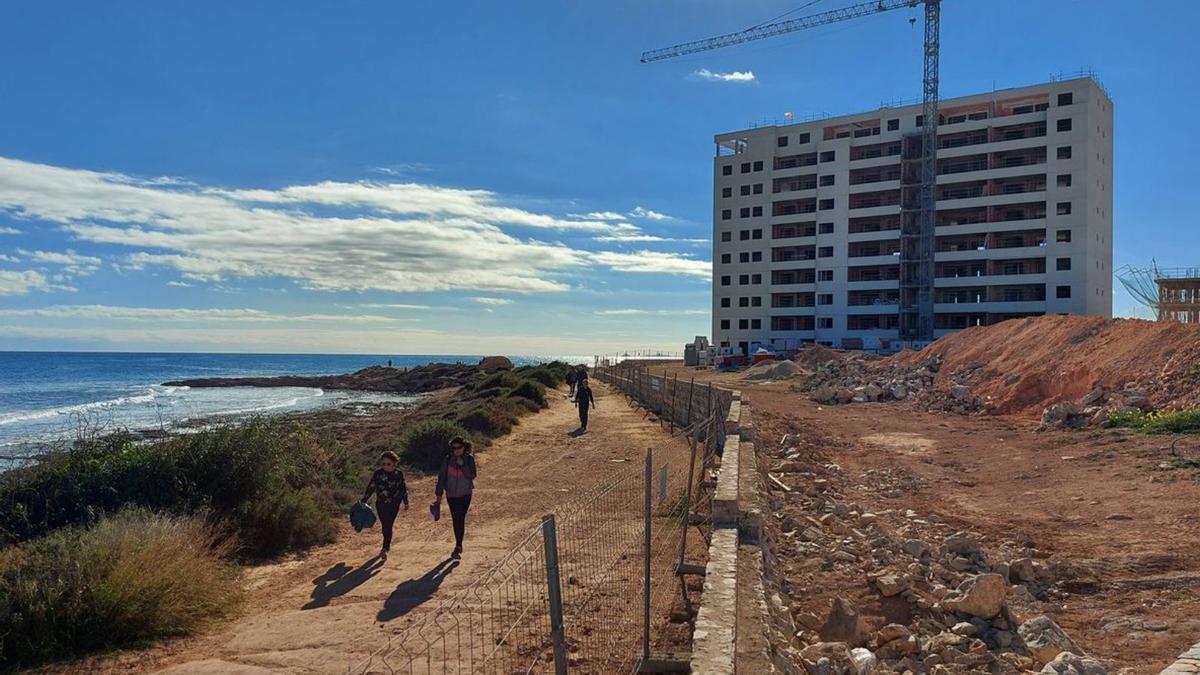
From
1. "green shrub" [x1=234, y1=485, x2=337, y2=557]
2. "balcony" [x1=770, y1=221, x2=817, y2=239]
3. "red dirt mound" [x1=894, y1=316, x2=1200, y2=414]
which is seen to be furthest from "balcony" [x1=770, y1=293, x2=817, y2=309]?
"green shrub" [x1=234, y1=485, x2=337, y2=557]

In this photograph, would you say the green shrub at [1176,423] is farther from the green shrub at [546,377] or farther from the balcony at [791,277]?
the balcony at [791,277]

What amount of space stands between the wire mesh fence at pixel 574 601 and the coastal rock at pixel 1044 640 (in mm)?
2918

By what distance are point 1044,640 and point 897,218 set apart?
65233mm

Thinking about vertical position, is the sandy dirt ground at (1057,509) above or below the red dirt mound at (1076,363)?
Answer: below

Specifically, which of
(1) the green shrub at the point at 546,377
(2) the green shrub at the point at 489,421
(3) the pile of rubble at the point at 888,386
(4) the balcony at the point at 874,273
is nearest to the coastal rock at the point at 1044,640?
(2) the green shrub at the point at 489,421

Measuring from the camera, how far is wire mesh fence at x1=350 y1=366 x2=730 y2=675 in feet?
18.6

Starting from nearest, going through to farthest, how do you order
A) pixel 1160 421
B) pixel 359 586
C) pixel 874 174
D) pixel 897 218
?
pixel 359 586, pixel 1160 421, pixel 897 218, pixel 874 174

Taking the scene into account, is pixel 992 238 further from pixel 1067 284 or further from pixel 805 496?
pixel 805 496

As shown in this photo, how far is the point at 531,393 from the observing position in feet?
102

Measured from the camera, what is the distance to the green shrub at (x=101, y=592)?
624cm

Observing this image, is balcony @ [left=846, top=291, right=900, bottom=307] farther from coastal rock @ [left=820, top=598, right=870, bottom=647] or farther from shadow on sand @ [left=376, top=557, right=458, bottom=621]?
coastal rock @ [left=820, top=598, right=870, bottom=647]

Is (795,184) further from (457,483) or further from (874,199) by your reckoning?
(457,483)

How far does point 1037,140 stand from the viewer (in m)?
58.7

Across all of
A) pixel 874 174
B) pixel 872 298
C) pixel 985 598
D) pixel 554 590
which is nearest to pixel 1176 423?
pixel 985 598
